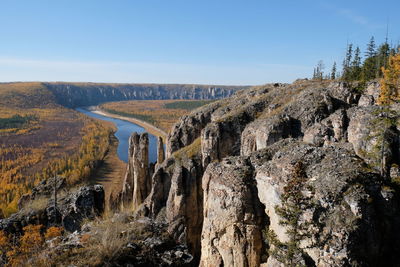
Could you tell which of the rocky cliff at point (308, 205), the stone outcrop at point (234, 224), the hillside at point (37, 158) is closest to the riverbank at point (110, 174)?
the hillside at point (37, 158)

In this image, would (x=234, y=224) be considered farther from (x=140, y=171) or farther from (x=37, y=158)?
(x=37, y=158)

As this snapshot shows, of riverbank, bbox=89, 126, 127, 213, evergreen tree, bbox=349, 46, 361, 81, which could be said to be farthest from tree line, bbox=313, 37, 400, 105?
riverbank, bbox=89, 126, 127, 213

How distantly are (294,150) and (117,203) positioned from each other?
148 feet

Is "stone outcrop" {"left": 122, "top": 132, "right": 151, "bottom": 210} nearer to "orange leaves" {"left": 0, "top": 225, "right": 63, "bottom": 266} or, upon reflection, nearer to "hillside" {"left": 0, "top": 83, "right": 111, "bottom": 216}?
"orange leaves" {"left": 0, "top": 225, "right": 63, "bottom": 266}

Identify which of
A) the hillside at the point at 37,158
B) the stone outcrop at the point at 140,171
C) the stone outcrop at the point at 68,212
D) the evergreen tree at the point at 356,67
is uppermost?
the evergreen tree at the point at 356,67

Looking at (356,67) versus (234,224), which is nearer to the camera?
(234,224)

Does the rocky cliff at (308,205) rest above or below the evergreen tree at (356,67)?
below

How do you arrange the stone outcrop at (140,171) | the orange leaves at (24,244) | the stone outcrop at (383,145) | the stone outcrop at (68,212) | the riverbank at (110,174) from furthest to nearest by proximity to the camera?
the riverbank at (110,174)
the stone outcrop at (140,171)
the stone outcrop at (68,212)
the orange leaves at (24,244)
the stone outcrop at (383,145)

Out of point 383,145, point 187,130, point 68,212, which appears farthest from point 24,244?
point 187,130

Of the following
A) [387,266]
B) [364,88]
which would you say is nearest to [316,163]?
[387,266]

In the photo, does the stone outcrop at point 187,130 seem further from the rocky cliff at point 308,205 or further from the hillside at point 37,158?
the hillside at point 37,158

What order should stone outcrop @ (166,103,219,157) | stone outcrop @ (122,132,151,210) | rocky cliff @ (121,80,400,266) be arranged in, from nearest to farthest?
1. rocky cliff @ (121,80,400,266)
2. stone outcrop @ (122,132,151,210)
3. stone outcrop @ (166,103,219,157)

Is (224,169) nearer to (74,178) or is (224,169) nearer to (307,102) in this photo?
(307,102)

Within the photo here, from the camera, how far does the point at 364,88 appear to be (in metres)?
45.4
